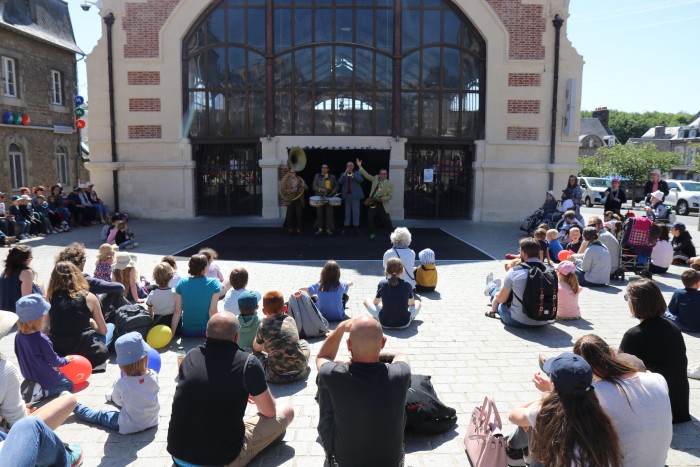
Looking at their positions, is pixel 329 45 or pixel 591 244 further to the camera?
pixel 329 45

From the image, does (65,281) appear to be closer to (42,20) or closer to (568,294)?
(568,294)

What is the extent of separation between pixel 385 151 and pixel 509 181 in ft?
13.2

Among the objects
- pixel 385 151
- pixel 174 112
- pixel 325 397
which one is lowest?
pixel 325 397

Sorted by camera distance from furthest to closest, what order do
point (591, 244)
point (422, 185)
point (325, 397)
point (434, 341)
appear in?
1. point (422, 185)
2. point (591, 244)
3. point (434, 341)
4. point (325, 397)

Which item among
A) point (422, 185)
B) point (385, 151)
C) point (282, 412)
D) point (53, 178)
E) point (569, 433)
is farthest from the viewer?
point (53, 178)

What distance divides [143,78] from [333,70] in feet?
19.3

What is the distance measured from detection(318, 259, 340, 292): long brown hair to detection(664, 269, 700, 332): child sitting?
3.92m

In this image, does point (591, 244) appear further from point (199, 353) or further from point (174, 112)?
point (174, 112)

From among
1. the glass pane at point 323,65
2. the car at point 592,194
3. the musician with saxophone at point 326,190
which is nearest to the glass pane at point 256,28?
the glass pane at point 323,65

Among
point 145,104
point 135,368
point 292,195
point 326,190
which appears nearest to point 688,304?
point 135,368

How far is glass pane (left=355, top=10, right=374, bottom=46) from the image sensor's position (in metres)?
17.3

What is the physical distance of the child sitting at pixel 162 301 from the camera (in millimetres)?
6367

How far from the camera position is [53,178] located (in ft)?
86.7

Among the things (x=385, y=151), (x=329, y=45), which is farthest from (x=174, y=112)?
(x=385, y=151)
